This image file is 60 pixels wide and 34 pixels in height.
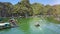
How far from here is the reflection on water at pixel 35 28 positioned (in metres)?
2.30

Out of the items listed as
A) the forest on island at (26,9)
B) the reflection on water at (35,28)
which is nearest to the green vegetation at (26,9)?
the forest on island at (26,9)

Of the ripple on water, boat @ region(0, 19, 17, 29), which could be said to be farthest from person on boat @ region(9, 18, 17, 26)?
the ripple on water

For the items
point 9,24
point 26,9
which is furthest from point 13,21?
point 26,9

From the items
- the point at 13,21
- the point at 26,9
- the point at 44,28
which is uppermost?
the point at 26,9

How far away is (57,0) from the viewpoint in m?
2.41

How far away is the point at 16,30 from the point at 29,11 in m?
0.38

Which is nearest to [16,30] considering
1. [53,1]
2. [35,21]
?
[35,21]

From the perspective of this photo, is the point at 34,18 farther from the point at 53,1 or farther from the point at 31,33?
the point at 53,1

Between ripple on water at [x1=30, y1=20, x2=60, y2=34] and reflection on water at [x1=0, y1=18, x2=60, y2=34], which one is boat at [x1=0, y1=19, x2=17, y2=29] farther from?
ripple on water at [x1=30, y1=20, x2=60, y2=34]

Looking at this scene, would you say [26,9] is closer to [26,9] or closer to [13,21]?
[26,9]

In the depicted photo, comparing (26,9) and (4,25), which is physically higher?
(26,9)

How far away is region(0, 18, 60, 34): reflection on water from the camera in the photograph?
7.56ft

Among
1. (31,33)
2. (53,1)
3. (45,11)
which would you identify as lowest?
(31,33)

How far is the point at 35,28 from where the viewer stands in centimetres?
233
